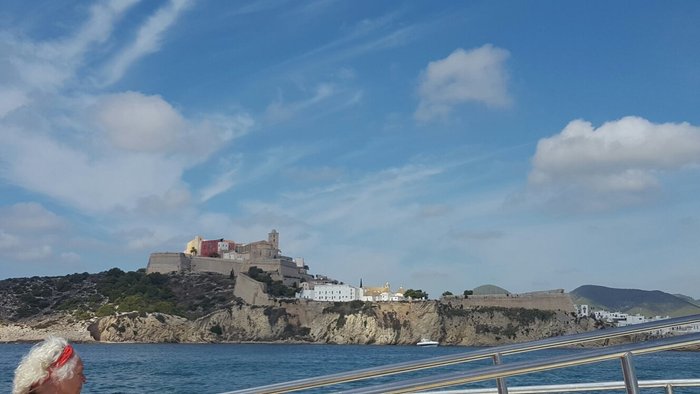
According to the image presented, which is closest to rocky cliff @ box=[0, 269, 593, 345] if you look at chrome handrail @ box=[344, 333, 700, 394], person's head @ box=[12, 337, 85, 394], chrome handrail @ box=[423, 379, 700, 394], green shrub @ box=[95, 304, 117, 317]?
green shrub @ box=[95, 304, 117, 317]

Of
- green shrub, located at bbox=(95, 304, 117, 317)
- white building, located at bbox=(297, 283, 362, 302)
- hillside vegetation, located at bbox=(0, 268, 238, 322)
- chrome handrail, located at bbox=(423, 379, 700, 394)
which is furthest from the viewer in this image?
white building, located at bbox=(297, 283, 362, 302)

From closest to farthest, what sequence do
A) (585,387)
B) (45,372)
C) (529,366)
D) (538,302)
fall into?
(45,372) < (529,366) < (585,387) < (538,302)

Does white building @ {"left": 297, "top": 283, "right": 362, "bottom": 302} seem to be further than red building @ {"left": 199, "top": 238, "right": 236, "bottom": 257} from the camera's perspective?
No

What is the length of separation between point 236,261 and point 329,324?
922 inches

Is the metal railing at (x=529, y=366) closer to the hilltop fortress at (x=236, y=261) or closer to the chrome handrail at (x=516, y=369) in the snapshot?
the chrome handrail at (x=516, y=369)

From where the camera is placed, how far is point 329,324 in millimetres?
89438

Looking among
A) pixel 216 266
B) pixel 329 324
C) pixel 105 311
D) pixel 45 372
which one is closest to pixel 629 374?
pixel 45 372

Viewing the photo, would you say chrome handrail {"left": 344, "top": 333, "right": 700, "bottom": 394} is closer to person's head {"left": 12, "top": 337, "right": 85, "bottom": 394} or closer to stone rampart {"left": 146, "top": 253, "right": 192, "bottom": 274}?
person's head {"left": 12, "top": 337, "right": 85, "bottom": 394}

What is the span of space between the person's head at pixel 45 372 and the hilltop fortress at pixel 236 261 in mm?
100857

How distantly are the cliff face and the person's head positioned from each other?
83959 millimetres

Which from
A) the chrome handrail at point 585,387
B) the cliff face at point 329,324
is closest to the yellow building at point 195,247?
the cliff face at point 329,324

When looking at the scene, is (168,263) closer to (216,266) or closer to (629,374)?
(216,266)

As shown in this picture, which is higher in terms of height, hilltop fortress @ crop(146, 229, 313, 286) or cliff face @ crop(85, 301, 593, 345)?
hilltop fortress @ crop(146, 229, 313, 286)

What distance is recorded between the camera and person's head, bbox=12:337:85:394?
1.94 meters
